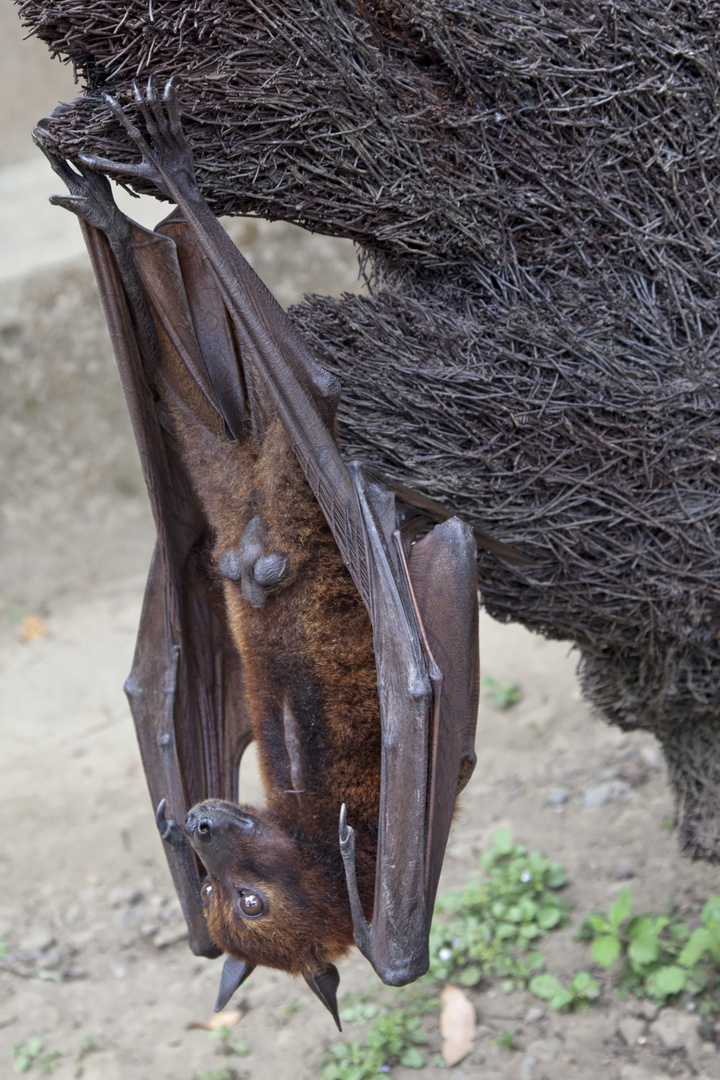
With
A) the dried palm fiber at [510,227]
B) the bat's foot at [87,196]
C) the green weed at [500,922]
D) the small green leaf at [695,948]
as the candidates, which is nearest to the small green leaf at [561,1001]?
the green weed at [500,922]

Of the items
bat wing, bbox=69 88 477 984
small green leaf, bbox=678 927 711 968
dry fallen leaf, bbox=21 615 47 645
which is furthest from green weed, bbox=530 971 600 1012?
dry fallen leaf, bbox=21 615 47 645

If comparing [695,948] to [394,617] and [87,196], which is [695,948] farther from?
[87,196]

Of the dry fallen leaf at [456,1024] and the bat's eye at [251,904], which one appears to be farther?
the dry fallen leaf at [456,1024]

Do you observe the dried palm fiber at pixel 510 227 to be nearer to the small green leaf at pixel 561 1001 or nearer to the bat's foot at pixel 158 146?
the bat's foot at pixel 158 146

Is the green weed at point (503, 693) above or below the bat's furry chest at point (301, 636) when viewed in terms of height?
below

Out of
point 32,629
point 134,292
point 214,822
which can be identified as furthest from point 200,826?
point 32,629

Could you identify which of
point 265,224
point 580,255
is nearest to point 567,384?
point 580,255

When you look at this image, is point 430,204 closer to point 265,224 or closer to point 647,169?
point 647,169

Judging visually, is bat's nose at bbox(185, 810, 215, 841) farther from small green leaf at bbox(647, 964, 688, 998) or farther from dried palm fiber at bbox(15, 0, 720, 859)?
small green leaf at bbox(647, 964, 688, 998)
